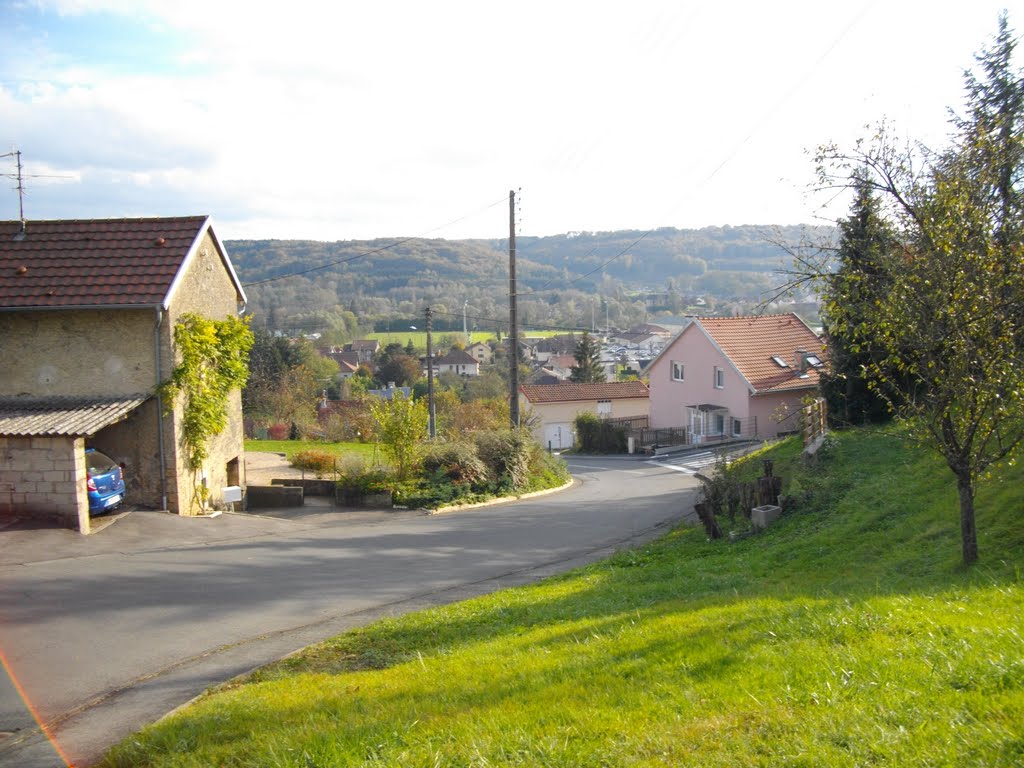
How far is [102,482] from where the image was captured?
15.2 metres

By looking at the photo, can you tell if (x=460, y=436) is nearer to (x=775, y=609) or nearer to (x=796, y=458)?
(x=796, y=458)

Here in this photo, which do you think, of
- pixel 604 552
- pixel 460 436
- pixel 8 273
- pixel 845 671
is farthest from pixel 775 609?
pixel 460 436

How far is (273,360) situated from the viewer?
54375mm

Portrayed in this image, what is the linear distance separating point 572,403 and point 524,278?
28.6 metres

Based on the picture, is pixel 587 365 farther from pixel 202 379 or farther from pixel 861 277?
pixel 861 277

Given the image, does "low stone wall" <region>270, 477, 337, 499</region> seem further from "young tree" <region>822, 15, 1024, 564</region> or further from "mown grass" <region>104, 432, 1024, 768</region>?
"young tree" <region>822, 15, 1024, 564</region>

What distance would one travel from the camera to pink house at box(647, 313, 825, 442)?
41.8m

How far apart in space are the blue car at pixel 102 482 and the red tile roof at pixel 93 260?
126 inches

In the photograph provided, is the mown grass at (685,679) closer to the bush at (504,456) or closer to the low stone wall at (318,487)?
the low stone wall at (318,487)

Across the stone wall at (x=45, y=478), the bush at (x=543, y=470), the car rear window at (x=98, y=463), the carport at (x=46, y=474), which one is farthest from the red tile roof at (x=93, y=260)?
the bush at (x=543, y=470)

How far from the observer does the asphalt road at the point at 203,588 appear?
23.1ft

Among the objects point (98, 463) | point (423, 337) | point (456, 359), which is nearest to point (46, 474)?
point (98, 463)

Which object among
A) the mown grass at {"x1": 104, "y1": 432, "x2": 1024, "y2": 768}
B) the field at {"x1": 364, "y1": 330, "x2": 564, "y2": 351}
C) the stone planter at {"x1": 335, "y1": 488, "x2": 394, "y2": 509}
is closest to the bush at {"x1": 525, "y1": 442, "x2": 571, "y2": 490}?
the stone planter at {"x1": 335, "y1": 488, "x2": 394, "y2": 509}

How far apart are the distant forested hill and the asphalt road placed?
51123mm
